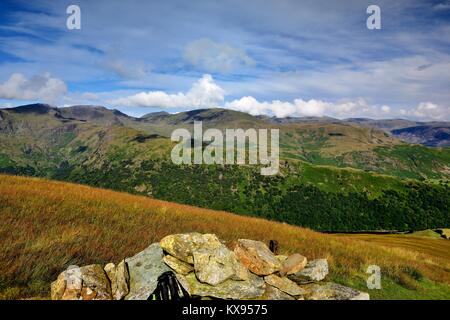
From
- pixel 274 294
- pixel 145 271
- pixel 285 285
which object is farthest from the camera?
pixel 285 285

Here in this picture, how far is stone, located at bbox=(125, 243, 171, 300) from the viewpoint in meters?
9.46

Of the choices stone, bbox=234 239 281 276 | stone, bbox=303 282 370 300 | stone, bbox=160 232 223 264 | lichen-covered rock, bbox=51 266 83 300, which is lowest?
stone, bbox=303 282 370 300

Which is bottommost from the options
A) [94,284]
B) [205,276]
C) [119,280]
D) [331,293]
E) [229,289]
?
[331,293]

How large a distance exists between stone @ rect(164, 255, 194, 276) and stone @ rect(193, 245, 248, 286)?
39 cm

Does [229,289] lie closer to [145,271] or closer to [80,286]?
[145,271]

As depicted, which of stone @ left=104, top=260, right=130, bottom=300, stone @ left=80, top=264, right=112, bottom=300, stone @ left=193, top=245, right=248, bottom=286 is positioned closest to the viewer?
stone @ left=80, top=264, right=112, bottom=300

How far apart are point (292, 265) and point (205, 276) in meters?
3.57

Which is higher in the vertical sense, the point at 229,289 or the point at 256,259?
the point at 256,259

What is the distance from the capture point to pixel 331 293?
10.7m

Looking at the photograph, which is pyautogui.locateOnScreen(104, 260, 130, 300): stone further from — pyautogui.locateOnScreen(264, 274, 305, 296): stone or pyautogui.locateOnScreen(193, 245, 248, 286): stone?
pyautogui.locateOnScreen(264, 274, 305, 296): stone

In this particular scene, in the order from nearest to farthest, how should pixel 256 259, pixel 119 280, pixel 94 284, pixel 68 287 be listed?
pixel 68 287 < pixel 94 284 < pixel 119 280 < pixel 256 259

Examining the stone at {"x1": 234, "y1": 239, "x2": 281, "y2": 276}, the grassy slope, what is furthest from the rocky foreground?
the grassy slope

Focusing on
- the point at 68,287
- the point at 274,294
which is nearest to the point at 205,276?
the point at 274,294
